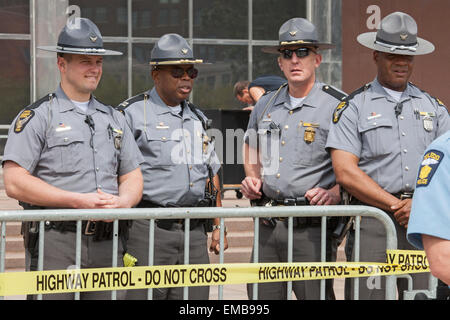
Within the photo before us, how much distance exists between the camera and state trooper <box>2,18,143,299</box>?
502cm

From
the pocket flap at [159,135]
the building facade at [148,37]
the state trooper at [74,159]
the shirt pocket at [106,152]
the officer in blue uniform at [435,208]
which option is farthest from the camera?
the building facade at [148,37]

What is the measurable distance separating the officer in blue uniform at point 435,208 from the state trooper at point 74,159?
7.68 feet

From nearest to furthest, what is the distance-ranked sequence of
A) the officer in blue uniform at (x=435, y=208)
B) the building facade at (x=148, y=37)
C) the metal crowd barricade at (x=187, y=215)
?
1. the officer in blue uniform at (x=435, y=208)
2. the metal crowd barricade at (x=187, y=215)
3. the building facade at (x=148, y=37)

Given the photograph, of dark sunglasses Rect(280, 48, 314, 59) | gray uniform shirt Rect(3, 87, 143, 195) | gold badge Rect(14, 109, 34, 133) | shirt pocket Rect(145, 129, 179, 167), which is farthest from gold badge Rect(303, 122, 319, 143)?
gold badge Rect(14, 109, 34, 133)

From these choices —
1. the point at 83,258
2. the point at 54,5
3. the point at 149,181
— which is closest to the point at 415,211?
the point at 83,258

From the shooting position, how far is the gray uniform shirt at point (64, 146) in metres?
5.09

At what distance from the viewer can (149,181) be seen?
228 inches

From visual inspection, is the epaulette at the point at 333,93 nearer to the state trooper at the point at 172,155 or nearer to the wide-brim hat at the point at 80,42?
the state trooper at the point at 172,155

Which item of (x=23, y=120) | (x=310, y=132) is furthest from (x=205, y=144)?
(x=23, y=120)

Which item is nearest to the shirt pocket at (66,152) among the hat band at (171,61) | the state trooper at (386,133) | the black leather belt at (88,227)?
the black leather belt at (88,227)

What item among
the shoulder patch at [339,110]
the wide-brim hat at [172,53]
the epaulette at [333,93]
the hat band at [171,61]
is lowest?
the shoulder patch at [339,110]

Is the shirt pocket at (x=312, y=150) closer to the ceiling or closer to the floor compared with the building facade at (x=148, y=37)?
closer to the floor

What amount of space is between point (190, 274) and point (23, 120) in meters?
1.30

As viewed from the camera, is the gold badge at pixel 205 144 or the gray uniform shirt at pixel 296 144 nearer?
the gray uniform shirt at pixel 296 144
